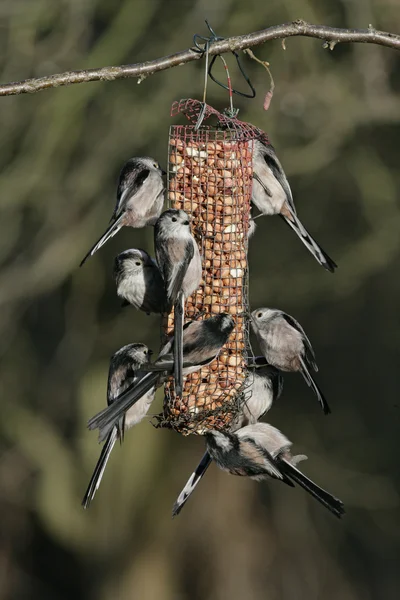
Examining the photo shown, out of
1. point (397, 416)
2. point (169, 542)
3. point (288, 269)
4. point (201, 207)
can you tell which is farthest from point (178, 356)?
point (169, 542)

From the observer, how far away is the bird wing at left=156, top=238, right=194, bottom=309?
324cm

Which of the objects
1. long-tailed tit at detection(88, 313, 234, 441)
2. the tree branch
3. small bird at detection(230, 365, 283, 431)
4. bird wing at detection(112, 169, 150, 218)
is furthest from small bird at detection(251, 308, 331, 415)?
the tree branch

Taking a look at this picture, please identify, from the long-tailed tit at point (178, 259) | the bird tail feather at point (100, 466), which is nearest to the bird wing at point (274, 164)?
the long-tailed tit at point (178, 259)

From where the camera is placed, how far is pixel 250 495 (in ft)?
23.2

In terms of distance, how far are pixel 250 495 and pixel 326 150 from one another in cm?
278

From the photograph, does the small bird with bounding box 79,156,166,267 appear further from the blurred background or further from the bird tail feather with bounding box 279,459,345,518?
the blurred background

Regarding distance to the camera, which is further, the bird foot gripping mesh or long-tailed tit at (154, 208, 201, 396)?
the bird foot gripping mesh

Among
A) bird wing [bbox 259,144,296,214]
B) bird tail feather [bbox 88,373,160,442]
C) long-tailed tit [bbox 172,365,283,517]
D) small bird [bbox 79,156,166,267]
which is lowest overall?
long-tailed tit [bbox 172,365,283,517]

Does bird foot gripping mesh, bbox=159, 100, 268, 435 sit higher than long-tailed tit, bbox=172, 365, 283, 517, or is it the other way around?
bird foot gripping mesh, bbox=159, 100, 268, 435

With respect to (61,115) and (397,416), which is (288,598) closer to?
(397,416)

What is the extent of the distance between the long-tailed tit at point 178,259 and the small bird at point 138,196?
0.44 m

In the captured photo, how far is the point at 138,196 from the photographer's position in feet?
12.2

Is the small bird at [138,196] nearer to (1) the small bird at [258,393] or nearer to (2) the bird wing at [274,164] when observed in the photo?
(2) the bird wing at [274,164]

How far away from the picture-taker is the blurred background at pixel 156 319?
6.09 meters
